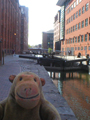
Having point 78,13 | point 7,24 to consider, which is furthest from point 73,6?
point 7,24

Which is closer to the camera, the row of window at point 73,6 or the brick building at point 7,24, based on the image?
the brick building at point 7,24

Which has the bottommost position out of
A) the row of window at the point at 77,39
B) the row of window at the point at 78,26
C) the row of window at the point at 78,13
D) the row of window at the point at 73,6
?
the row of window at the point at 77,39

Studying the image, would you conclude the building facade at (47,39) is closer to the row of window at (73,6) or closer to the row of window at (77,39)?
the row of window at (77,39)

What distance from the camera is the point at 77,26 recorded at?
41.7m

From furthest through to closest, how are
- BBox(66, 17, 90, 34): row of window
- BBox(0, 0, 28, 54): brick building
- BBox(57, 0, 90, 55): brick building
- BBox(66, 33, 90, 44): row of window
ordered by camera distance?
BBox(66, 17, 90, 34): row of window
BBox(66, 33, 90, 44): row of window
BBox(57, 0, 90, 55): brick building
BBox(0, 0, 28, 54): brick building

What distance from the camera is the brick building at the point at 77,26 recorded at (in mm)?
34719

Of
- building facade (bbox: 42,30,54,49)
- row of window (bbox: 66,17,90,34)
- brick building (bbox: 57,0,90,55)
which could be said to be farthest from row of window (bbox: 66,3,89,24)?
building facade (bbox: 42,30,54,49)

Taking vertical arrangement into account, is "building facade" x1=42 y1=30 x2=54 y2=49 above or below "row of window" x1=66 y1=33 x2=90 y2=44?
above

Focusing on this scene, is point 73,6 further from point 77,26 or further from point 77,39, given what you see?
point 77,39

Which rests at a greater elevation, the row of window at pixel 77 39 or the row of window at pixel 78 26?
the row of window at pixel 78 26

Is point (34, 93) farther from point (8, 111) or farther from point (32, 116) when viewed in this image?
point (8, 111)

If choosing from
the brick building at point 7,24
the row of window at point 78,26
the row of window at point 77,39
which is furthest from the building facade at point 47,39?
the brick building at point 7,24

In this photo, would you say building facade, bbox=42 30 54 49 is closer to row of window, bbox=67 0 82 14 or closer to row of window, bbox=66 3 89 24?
row of window, bbox=66 3 89 24

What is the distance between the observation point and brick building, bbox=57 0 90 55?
34719 millimetres
